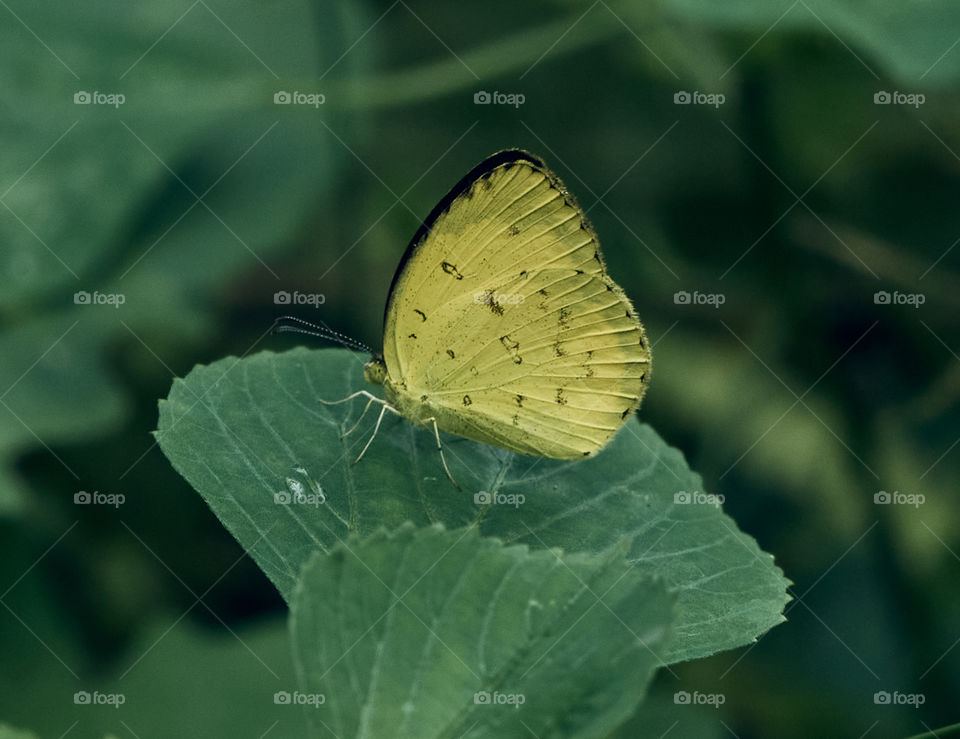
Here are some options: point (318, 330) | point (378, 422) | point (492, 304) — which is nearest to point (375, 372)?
point (378, 422)

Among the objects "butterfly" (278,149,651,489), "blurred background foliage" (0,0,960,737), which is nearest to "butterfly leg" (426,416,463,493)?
"butterfly" (278,149,651,489)

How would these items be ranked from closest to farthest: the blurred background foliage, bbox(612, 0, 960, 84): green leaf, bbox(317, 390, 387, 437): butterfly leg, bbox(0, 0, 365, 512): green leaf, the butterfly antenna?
bbox(317, 390, 387, 437): butterfly leg < the butterfly antenna < the blurred background foliage < bbox(612, 0, 960, 84): green leaf < bbox(0, 0, 365, 512): green leaf

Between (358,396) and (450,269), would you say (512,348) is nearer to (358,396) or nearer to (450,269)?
(450,269)

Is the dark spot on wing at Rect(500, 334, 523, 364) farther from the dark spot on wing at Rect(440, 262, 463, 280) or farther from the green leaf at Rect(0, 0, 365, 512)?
the green leaf at Rect(0, 0, 365, 512)

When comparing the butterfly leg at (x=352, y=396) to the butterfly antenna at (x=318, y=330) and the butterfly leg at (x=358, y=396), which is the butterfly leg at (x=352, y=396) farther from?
the butterfly antenna at (x=318, y=330)

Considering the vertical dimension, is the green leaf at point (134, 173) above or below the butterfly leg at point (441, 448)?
above

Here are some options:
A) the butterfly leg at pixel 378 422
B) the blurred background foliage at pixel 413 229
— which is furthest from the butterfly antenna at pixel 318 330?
the butterfly leg at pixel 378 422
